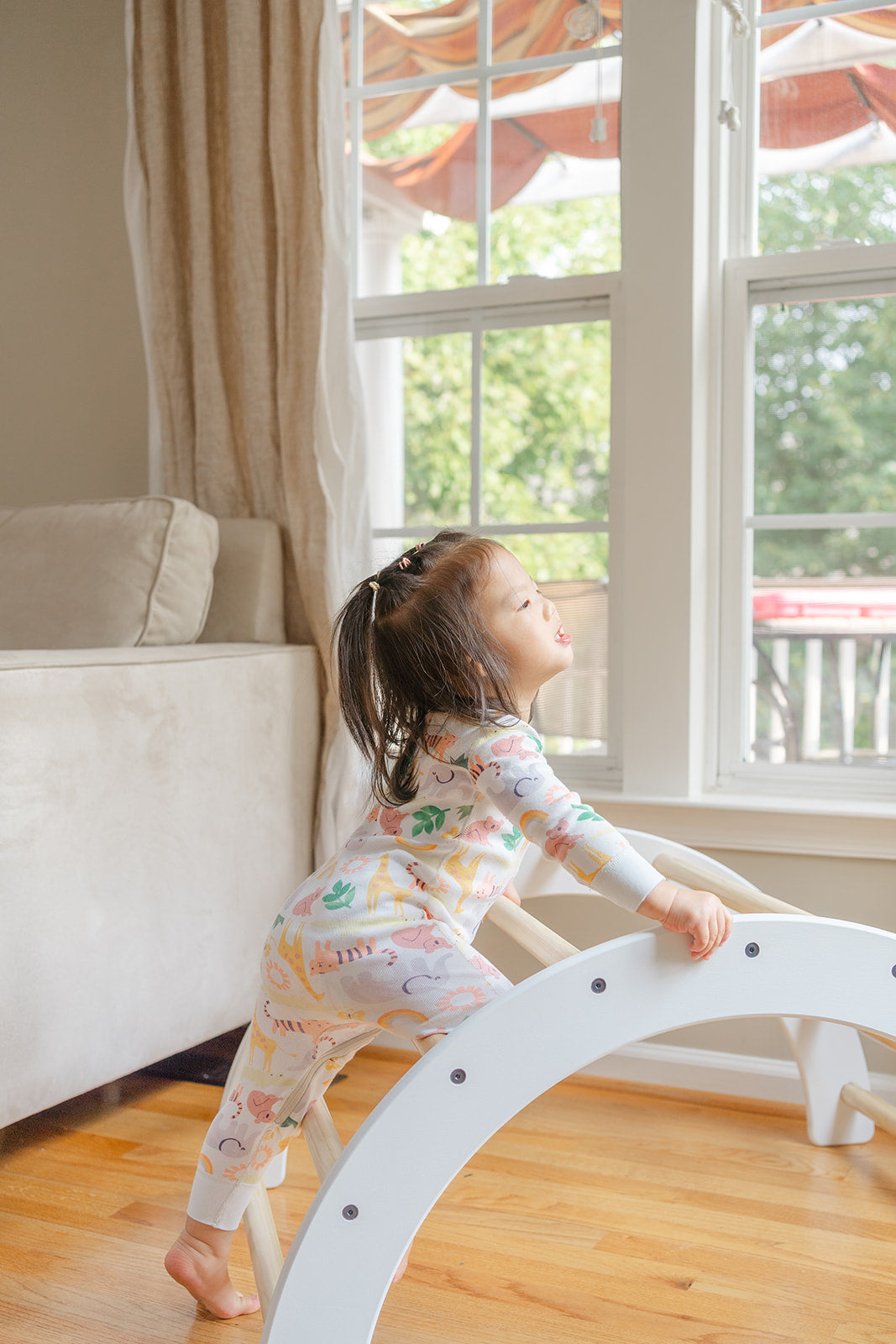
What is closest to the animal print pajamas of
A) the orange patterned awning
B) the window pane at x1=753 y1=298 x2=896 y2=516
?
the window pane at x1=753 y1=298 x2=896 y2=516

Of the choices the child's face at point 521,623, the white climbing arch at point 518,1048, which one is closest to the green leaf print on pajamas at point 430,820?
the child's face at point 521,623

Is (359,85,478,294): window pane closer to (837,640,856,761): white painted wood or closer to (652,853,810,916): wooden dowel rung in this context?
(837,640,856,761): white painted wood

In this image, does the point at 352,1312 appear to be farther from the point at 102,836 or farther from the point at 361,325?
the point at 361,325

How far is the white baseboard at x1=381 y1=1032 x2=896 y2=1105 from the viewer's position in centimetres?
183

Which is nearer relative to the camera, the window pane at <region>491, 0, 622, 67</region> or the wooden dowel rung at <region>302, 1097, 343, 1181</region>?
the wooden dowel rung at <region>302, 1097, 343, 1181</region>

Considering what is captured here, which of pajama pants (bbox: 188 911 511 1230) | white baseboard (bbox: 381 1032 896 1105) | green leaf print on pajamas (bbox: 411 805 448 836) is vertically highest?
green leaf print on pajamas (bbox: 411 805 448 836)

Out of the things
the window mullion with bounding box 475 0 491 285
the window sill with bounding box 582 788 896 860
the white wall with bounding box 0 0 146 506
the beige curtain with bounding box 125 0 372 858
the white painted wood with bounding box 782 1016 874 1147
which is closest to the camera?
the white painted wood with bounding box 782 1016 874 1147

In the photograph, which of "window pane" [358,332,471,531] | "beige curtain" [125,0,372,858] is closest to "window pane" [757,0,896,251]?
"window pane" [358,332,471,531]

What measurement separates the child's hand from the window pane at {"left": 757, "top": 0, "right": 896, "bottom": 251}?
1392 millimetres

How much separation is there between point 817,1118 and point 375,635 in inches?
40.6

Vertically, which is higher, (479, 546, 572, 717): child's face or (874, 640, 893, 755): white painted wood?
(479, 546, 572, 717): child's face

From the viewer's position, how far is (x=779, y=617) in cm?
199

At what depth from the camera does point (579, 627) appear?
2078 mm

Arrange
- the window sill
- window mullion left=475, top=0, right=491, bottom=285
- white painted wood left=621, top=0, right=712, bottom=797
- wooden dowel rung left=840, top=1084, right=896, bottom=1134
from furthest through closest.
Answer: window mullion left=475, top=0, right=491, bottom=285
white painted wood left=621, top=0, right=712, bottom=797
the window sill
wooden dowel rung left=840, top=1084, right=896, bottom=1134
